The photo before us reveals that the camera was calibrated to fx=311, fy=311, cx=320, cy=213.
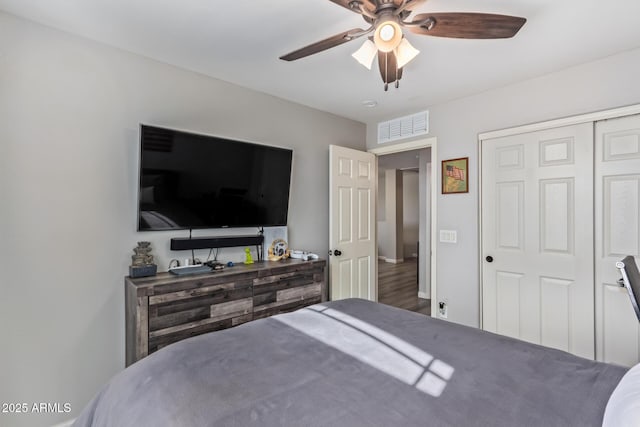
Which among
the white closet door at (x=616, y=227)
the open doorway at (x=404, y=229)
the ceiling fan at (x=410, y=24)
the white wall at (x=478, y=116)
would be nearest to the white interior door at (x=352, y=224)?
the white wall at (x=478, y=116)

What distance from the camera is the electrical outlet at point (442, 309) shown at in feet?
10.6

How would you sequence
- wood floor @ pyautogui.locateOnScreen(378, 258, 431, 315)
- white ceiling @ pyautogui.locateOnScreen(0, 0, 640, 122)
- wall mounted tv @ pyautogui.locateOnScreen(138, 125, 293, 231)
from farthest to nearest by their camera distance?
wood floor @ pyautogui.locateOnScreen(378, 258, 431, 315) → wall mounted tv @ pyautogui.locateOnScreen(138, 125, 293, 231) → white ceiling @ pyautogui.locateOnScreen(0, 0, 640, 122)

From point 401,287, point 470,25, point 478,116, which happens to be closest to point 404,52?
point 470,25

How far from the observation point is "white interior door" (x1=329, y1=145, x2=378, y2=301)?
132 inches

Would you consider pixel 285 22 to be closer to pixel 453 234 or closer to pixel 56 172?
pixel 56 172

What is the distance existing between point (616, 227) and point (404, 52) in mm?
2119

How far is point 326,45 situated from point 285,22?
1.46 ft

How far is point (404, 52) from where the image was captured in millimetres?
1594

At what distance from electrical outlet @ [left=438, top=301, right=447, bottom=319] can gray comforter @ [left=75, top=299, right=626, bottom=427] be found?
5.99 feet

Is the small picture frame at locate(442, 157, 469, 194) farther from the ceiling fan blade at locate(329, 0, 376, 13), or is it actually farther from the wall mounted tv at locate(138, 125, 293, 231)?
the ceiling fan blade at locate(329, 0, 376, 13)

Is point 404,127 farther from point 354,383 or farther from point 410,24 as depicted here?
point 354,383

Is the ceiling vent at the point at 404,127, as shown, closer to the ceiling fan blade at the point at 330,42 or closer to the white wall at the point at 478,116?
the white wall at the point at 478,116

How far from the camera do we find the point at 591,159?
Answer: 2.41 metres

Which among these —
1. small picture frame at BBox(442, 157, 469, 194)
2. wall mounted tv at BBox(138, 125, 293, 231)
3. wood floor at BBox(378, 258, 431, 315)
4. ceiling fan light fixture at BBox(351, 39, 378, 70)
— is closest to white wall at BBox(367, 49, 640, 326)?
small picture frame at BBox(442, 157, 469, 194)
